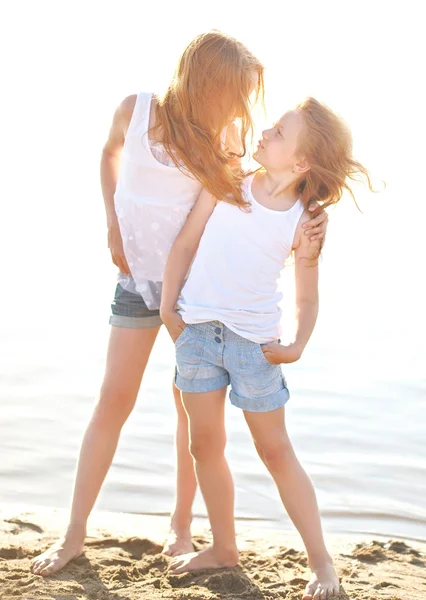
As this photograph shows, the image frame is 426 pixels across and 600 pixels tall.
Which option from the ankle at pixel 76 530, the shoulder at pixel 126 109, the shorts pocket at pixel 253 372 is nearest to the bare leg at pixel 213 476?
the shorts pocket at pixel 253 372

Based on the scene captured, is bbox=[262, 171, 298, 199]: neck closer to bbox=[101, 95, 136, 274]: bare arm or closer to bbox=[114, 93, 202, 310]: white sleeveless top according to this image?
bbox=[114, 93, 202, 310]: white sleeveless top

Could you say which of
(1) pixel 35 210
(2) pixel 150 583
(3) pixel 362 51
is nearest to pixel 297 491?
(2) pixel 150 583

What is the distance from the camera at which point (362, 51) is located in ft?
60.1

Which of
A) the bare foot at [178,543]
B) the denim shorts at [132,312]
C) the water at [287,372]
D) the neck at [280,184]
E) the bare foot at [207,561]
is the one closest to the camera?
the neck at [280,184]

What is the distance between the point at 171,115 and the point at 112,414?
1133 mm

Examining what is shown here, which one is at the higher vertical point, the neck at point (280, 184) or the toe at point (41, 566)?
the neck at point (280, 184)

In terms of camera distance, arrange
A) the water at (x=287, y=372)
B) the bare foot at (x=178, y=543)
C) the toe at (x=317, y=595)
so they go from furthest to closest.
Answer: the water at (x=287, y=372) < the bare foot at (x=178, y=543) < the toe at (x=317, y=595)

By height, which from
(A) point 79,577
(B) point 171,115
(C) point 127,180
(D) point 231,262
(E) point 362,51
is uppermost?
(E) point 362,51

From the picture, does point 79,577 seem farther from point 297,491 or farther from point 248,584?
point 297,491

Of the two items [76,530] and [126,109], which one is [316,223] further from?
[76,530]

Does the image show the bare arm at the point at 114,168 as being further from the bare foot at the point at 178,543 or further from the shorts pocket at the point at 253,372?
the bare foot at the point at 178,543

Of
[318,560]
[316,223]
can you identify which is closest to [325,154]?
[316,223]

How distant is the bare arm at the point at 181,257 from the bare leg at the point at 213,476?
10.6 inches

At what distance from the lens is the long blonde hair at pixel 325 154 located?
10.9ft
